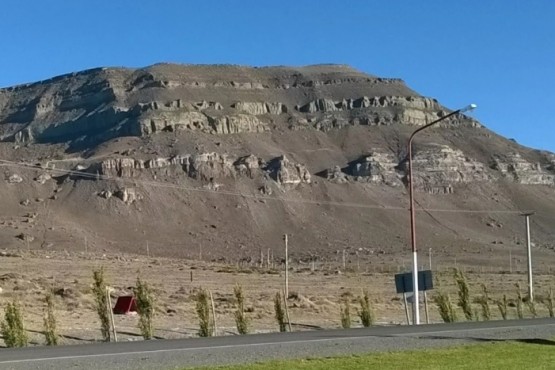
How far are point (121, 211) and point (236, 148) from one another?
3718cm

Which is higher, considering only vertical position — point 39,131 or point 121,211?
point 39,131

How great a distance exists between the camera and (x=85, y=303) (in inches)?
1645

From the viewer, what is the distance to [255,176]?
14800cm

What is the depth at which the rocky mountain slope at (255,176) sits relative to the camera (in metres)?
126

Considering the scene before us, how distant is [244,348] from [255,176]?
12887cm

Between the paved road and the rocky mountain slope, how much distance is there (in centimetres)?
8950

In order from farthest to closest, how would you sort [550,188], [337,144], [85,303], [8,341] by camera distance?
[337,144], [550,188], [85,303], [8,341]

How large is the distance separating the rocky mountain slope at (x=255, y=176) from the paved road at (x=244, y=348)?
89.5 m

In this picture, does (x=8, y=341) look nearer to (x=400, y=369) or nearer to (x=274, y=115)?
(x=400, y=369)

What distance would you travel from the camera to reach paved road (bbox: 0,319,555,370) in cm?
1642

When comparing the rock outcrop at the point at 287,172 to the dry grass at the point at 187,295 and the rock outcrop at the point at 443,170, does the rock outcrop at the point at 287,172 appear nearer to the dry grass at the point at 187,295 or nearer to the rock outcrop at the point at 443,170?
the rock outcrop at the point at 443,170

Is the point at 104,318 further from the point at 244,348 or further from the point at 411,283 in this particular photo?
the point at 411,283

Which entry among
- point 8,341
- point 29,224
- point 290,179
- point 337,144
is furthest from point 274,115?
point 8,341

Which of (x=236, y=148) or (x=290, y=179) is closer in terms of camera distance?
(x=290, y=179)
